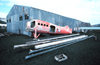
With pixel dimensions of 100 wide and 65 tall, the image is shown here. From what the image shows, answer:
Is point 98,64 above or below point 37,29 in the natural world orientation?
below

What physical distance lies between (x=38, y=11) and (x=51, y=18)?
4.82 m

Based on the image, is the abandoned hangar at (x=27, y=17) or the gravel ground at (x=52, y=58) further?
the abandoned hangar at (x=27, y=17)

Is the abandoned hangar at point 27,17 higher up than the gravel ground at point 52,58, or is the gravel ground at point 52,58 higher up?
the abandoned hangar at point 27,17

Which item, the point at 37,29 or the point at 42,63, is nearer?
the point at 42,63

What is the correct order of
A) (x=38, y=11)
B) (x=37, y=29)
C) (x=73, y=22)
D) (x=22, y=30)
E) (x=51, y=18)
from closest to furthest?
1. (x=37, y=29)
2. (x=38, y=11)
3. (x=22, y=30)
4. (x=51, y=18)
5. (x=73, y=22)

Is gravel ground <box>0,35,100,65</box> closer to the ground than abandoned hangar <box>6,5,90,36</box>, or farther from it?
closer to the ground

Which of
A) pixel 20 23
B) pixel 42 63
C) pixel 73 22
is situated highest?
pixel 73 22

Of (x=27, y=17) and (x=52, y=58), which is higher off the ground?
(x=27, y=17)

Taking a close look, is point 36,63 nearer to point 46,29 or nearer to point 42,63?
point 42,63

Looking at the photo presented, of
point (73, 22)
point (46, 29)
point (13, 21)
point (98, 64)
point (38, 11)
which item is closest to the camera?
point (98, 64)

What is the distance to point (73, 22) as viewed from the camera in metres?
27.2

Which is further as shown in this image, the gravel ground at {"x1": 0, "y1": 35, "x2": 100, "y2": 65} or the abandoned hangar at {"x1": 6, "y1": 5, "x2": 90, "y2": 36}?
the abandoned hangar at {"x1": 6, "y1": 5, "x2": 90, "y2": 36}

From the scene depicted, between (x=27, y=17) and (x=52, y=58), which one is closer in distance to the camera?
(x=52, y=58)

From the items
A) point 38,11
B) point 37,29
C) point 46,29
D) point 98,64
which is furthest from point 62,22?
point 98,64
